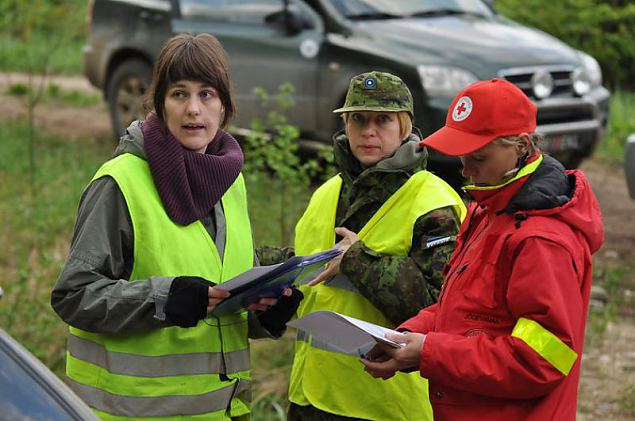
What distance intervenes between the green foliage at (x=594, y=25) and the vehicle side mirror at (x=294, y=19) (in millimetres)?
5181

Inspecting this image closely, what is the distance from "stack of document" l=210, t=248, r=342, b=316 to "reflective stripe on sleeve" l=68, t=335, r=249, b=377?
0.14 m

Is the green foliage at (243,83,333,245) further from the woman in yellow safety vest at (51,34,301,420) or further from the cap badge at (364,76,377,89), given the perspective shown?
the woman in yellow safety vest at (51,34,301,420)

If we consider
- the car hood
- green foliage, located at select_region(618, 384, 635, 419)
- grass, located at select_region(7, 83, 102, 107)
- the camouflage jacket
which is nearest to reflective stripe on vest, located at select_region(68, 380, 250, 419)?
the camouflage jacket

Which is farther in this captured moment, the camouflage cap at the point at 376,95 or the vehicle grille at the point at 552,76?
the vehicle grille at the point at 552,76

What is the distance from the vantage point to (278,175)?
252 inches

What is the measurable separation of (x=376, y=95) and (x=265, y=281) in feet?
2.81

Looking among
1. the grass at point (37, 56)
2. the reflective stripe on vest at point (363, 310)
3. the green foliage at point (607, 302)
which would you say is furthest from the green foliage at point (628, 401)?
the grass at point (37, 56)

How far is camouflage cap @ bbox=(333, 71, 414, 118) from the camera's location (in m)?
3.58

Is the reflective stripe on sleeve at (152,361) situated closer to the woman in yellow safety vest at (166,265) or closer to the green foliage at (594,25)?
the woman in yellow safety vest at (166,265)

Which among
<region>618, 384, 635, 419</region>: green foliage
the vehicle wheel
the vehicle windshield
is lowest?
<region>618, 384, 635, 419</region>: green foliage

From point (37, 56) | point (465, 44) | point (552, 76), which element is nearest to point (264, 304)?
point (465, 44)

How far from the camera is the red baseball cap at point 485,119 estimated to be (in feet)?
9.41

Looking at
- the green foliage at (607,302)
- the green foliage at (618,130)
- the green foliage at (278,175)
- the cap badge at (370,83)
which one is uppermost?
the cap badge at (370,83)

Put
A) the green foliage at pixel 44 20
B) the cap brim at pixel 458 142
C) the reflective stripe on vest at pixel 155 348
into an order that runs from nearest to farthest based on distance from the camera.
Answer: the cap brim at pixel 458 142 < the reflective stripe on vest at pixel 155 348 < the green foliage at pixel 44 20
